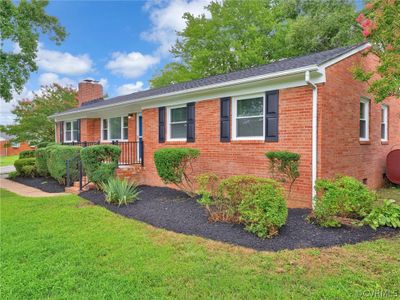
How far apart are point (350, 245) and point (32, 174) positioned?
47.0 ft

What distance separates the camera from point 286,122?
696cm

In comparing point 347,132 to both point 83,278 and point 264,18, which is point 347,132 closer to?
point 83,278

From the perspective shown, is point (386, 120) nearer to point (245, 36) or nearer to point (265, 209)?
point (265, 209)

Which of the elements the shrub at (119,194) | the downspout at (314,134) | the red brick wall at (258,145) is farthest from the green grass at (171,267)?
the red brick wall at (258,145)

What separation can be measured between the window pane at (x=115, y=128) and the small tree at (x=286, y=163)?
9.68 metres

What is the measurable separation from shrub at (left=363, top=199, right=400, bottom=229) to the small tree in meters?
1.70

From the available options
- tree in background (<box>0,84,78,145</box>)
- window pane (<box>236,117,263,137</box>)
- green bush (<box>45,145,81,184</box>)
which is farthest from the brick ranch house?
tree in background (<box>0,84,78,145</box>)

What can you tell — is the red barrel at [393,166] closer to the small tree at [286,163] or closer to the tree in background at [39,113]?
the small tree at [286,163]

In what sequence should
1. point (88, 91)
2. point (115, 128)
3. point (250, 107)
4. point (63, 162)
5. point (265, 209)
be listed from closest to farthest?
point (265, 209) < point (250, 107) < point (63, 162) < point (115, 128) < point (88, 91)

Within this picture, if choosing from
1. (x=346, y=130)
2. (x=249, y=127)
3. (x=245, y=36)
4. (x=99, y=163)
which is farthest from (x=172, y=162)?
(x=245, y=36)

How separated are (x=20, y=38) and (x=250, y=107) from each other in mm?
8841

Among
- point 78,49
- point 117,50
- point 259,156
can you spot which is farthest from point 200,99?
point 117,50

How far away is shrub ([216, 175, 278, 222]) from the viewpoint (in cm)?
520

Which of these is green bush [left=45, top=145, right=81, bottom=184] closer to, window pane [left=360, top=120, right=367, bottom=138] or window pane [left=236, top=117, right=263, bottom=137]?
window pane [left=236, top=117, right=263, bottom=137]
